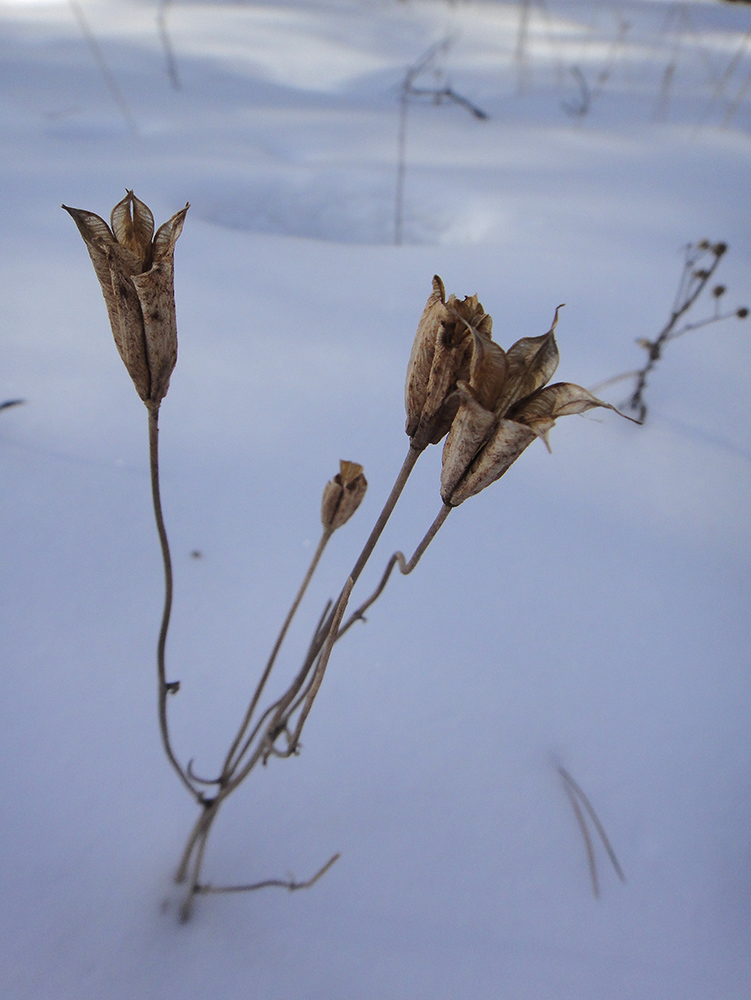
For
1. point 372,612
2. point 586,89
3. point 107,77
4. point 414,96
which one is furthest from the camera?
point 586,89

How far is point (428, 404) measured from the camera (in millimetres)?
395

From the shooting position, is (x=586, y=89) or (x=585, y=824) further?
(x=586, y=89)

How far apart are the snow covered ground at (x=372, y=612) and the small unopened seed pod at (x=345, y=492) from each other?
413 millimetres

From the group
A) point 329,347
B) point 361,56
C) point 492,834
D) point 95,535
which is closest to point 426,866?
point 492,834

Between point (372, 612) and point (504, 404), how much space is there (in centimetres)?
64

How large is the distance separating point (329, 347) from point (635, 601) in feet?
2.63

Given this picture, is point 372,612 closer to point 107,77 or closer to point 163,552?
point 163,552

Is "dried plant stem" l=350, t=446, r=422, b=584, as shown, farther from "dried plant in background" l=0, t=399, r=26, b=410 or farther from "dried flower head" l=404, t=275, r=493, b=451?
"dried plant in background" l=0, t=399, r=26, b=410

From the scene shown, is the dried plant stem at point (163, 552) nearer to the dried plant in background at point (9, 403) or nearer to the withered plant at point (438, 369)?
the withered plant at point (438, 369)

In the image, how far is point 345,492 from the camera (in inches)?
19.8

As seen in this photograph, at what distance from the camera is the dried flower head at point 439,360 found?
1.15 ft

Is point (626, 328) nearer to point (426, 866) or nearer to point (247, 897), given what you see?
point (426, 866)

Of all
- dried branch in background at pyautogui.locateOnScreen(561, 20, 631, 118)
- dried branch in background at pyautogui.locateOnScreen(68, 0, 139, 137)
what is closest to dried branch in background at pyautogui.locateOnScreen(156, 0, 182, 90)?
dried branch in background at pyautogui.locateOnScreen(68, 0, 139, 137)

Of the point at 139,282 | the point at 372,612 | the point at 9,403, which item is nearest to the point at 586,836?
the point at 372,612
